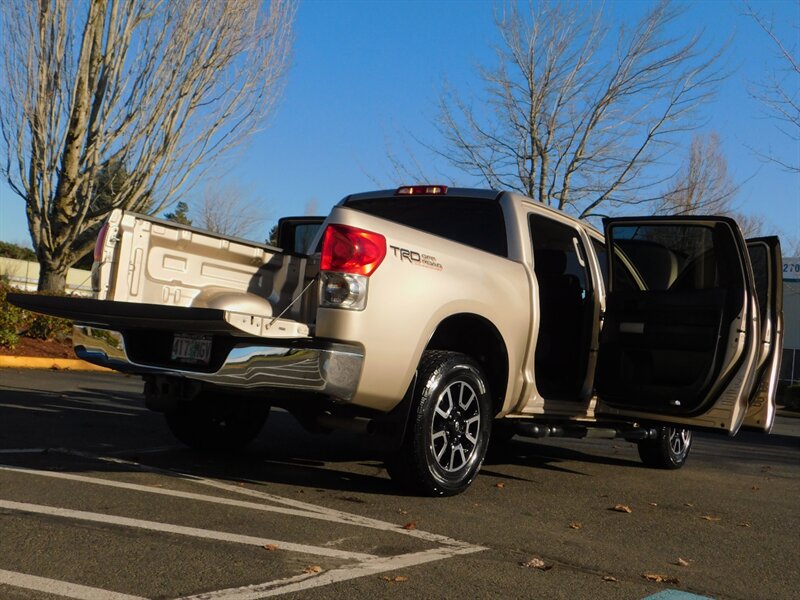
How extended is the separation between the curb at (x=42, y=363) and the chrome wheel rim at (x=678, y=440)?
8.44 metres

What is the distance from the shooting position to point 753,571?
4367 millimetres

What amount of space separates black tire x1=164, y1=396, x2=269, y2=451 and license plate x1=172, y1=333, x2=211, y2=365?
4.20ft

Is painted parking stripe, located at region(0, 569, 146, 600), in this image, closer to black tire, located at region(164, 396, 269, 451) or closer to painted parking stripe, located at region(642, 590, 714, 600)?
painted parking stripe, located at region(642, 590, 714, 600)

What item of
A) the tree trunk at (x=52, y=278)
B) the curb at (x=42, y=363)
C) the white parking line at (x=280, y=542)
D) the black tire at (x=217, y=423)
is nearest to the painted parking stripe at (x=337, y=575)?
the white parking line at (x=280, y=542)

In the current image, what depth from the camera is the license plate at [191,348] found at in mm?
5093

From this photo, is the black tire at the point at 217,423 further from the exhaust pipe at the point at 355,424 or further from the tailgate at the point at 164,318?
the exhaust pipe at the point at 355,424

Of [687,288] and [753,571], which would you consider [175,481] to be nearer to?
[753,571]

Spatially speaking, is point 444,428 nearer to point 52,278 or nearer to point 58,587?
point 58,587

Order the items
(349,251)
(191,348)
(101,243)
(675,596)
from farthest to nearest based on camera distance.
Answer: (101,243), (191,348), (349,251), (675,596)

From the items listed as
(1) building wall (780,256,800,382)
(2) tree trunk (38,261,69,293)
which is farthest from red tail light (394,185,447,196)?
(1) building wall (780,256,800,382)

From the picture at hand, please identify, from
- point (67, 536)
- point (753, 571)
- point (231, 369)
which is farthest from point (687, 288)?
point (67, 536)

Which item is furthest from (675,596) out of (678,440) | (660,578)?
(678,440)

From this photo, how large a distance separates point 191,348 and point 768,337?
13.3 ft

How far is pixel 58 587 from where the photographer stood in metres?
3.27
